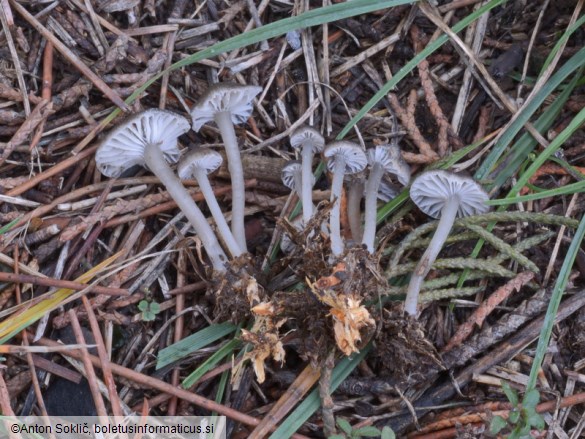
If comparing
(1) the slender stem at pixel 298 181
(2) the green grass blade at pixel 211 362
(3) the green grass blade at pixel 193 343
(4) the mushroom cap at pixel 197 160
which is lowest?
(2) the green grass blade at pixel 211 362

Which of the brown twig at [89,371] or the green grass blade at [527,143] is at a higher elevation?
the green grass blade at [527,143]

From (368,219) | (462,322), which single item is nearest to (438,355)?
(462,322)

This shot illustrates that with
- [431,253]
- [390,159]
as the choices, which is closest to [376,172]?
[390,159]

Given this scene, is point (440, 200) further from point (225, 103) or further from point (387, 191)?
point (225, 103)

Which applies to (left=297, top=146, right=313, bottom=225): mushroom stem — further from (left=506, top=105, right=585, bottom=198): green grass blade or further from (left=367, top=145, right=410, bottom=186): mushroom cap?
(left=506, top=105, right=585, bottom=198): green grass blade

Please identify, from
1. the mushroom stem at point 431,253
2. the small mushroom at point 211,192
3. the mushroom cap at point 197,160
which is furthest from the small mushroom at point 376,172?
the mushroom cap at point 197,160

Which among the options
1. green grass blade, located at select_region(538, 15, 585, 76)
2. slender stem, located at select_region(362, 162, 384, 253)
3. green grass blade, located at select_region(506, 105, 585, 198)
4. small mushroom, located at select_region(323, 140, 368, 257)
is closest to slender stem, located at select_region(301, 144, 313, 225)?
small mushroom, located at select_region(323, 140, 368, 257)

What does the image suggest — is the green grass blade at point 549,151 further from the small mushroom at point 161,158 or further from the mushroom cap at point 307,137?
the small mushroom at point 161,158
